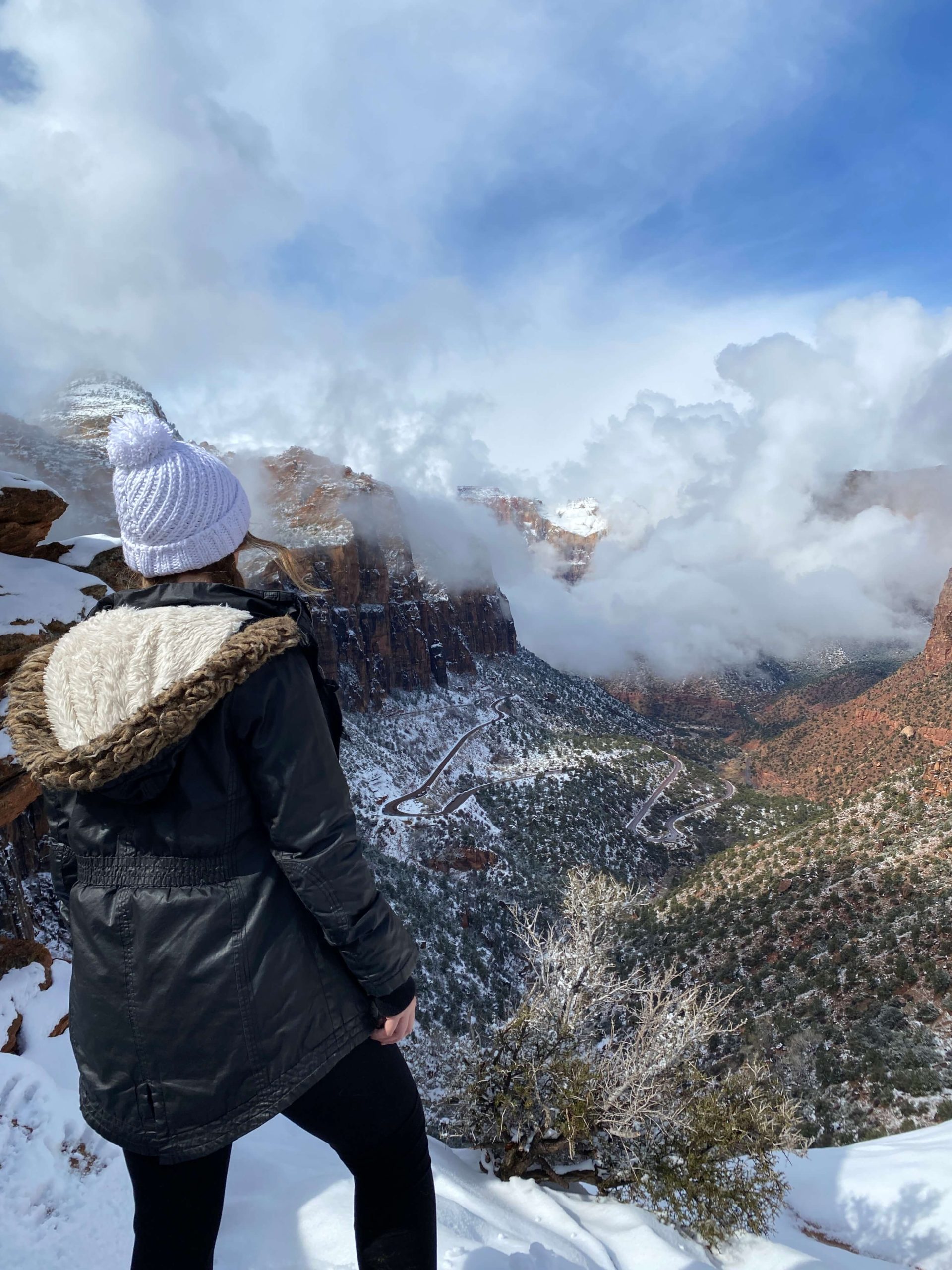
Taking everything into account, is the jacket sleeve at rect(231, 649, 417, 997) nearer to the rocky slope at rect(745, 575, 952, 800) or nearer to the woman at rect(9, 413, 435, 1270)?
the woman at rect(9, 413, 435, 1270)

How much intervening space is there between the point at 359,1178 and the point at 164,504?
8.39ft

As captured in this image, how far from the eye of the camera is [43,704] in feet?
6.85

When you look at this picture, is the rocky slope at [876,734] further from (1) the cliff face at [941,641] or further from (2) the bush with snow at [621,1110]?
(2) the bush with snow at [621,1110]

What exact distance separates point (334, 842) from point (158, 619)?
0.86m

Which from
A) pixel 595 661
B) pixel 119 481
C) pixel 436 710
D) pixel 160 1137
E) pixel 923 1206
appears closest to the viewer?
pixel 160 1137

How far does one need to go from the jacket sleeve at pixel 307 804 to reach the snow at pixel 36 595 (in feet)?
24.6

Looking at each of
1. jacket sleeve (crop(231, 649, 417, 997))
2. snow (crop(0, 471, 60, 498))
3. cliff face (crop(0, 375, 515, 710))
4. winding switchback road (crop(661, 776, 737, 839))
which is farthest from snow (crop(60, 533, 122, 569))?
winding switchback road (crop(661, 776, 737, 839))

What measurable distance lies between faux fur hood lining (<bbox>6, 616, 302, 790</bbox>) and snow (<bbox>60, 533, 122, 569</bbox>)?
27.2ft

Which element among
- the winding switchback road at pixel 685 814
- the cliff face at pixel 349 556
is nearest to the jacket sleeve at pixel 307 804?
the cliff face at pixel 349 556

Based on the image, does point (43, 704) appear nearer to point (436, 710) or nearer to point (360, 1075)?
point (360, 1075)

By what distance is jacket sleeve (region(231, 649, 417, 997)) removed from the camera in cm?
188

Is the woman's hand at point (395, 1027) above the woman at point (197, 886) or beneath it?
beneath

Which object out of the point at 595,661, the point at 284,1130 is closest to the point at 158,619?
the point at 284,1130

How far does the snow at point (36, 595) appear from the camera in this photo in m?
7.72
